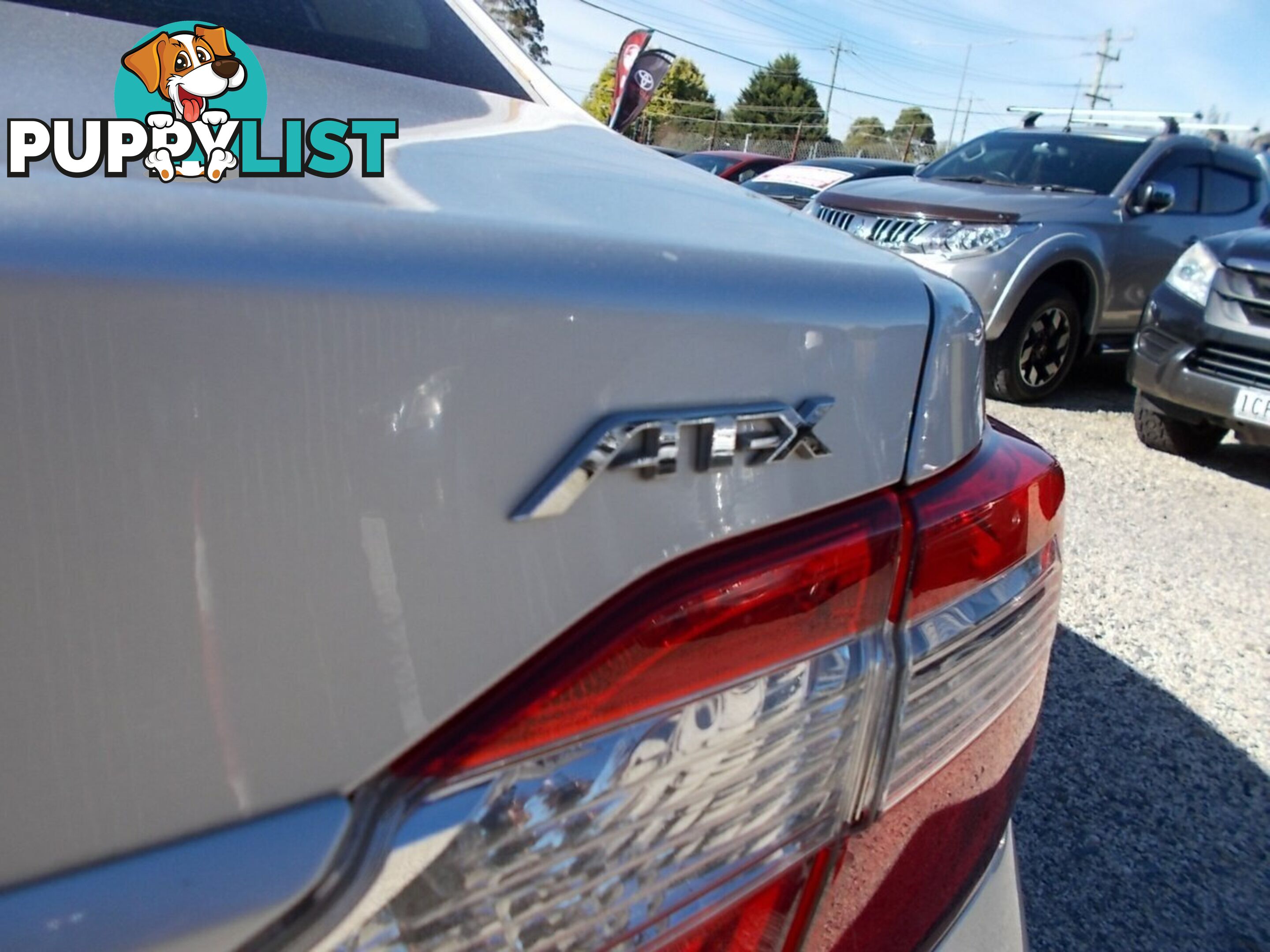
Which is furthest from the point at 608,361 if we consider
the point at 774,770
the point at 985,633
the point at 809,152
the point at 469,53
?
the point at 809,152

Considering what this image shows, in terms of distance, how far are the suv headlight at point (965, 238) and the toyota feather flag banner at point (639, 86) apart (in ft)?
13.8

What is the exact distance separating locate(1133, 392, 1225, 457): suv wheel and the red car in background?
7708mm

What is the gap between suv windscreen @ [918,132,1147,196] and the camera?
644cm

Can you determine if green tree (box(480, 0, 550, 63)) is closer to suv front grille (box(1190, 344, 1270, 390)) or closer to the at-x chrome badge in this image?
the at-x chrome badge

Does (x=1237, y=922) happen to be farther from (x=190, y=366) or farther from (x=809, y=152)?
(x=809, y=152)

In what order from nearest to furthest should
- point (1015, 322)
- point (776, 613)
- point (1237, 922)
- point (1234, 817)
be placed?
1. point (776, 613)
2. point (1237, 922)
3. point (1234, 817)
4. point (1015, 322)

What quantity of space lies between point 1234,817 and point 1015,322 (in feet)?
13.0

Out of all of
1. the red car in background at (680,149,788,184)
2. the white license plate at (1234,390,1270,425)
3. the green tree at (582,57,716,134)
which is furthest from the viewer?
the green tree at (582,57,716,134)

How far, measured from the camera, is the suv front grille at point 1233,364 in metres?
4.44

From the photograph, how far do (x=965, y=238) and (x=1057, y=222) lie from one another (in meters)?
0.62

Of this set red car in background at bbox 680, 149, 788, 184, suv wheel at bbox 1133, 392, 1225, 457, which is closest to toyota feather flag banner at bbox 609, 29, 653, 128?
suv wheel at bbox 1133, 392, 1225, 457

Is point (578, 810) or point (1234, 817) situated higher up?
point (578, 810)

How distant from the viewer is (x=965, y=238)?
5777 mm

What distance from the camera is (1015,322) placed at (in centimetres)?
575
